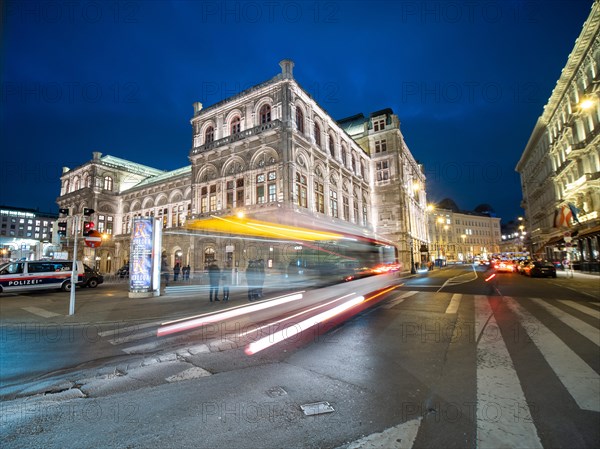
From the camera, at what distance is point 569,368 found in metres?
4.61

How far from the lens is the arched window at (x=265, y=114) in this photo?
1247 inches

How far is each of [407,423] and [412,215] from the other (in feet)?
191

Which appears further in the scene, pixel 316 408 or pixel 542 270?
pixel 542 270

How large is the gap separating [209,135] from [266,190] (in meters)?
13.0

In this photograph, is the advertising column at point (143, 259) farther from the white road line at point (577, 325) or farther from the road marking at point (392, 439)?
the white road line at point (577, 325)

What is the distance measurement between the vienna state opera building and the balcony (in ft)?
0.38

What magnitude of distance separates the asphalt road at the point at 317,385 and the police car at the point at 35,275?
11.0m

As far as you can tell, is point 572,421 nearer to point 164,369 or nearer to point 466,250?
point 164,369

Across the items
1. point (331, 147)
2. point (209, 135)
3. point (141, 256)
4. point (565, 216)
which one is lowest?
point (141, 256)

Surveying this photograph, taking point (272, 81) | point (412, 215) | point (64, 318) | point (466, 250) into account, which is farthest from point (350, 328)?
point (466, 250)

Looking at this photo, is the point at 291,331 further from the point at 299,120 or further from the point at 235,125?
the point at 235,125

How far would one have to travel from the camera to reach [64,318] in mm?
9195

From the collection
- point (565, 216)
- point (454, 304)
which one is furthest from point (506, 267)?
point (454, 304)

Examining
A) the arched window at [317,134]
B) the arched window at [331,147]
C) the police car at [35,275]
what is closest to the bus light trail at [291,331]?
the police car at [35,275]
